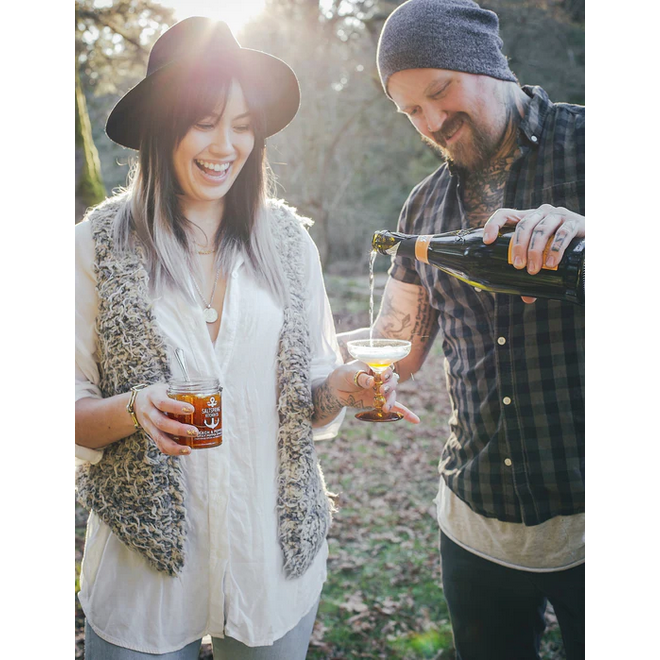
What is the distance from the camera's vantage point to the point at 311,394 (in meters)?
1.47

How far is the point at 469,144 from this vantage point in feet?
5.27

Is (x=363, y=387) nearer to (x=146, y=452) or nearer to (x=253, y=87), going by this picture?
(x=146, y=452)

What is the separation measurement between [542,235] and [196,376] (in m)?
0.76

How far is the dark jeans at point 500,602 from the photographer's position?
4.99 ft

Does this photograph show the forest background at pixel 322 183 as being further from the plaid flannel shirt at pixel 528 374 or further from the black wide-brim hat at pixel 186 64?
the plaid flannel shirt at pixel 528 374

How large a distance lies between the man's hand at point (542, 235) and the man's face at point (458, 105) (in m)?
0.39

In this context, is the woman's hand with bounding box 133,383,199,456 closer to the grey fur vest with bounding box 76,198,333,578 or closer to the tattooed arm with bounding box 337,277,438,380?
the grey fur vest with bounding box 76,198,333,578

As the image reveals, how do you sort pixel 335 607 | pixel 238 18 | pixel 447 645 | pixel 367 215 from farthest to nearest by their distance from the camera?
pixel 367 215, pixel 335 607, pixel 447 645, pixel 238 18

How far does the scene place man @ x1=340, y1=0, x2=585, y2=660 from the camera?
150cm

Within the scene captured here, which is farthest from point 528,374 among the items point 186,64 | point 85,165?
point 85,165
